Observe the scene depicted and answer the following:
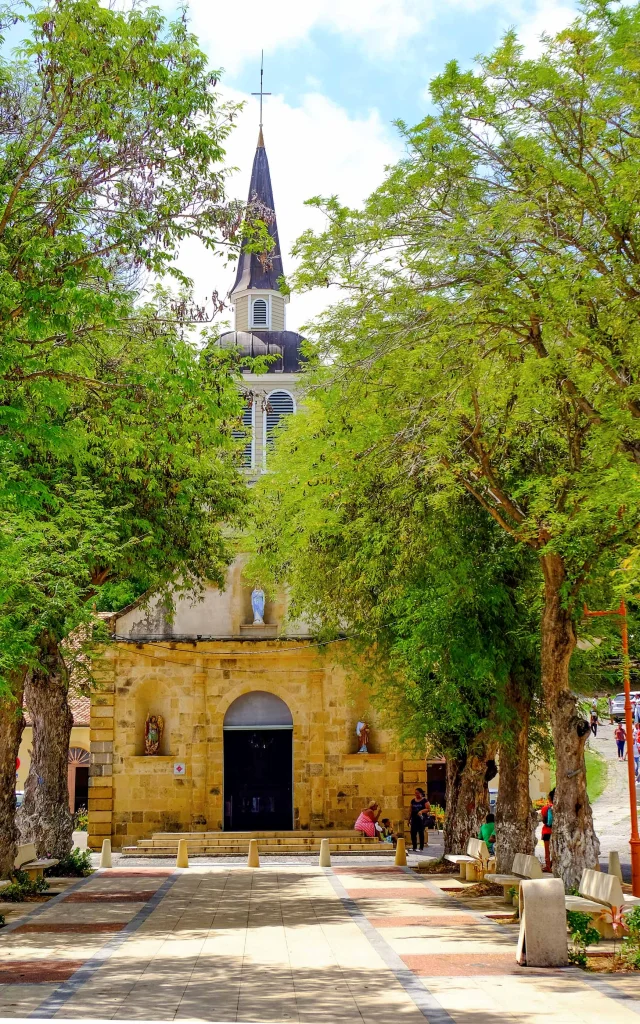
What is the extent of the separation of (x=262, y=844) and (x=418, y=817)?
4.26 metres

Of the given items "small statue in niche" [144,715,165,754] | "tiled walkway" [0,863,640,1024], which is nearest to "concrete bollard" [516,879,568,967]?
"tiled walkway" [0,863,640,1024]

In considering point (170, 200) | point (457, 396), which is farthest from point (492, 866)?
point (170, 200)

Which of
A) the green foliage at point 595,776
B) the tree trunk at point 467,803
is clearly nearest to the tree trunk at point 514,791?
the tree trunk at point 467,803

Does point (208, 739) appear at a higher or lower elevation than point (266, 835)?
higher

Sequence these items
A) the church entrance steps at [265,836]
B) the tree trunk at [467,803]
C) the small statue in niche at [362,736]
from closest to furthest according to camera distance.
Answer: the tree trunk at [467,803]
the church entrance steps at [265,836]
the small statue in niche at [362,736]

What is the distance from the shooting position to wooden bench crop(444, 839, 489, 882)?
71.2 ft

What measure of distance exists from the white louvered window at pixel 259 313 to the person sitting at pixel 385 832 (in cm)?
2978

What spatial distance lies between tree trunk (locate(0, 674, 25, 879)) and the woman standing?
43.4ft

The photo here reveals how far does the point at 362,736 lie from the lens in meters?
34.3

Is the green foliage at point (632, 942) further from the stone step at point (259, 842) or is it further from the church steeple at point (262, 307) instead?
the church steeple at point (262, 307)

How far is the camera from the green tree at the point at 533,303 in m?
12.5

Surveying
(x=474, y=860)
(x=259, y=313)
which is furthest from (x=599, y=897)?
(x=259, y=313)

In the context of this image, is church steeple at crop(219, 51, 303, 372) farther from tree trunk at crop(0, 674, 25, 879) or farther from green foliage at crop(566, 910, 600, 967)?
green foliage at crop(566, 910, 600, 967)

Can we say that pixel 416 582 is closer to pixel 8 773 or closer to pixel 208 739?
pixel 8 773
